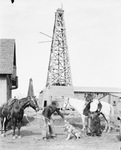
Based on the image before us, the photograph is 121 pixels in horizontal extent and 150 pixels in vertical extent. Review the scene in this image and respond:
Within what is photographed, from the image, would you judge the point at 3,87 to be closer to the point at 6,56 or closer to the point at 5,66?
the point at 5,66

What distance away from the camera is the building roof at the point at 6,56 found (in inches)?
671

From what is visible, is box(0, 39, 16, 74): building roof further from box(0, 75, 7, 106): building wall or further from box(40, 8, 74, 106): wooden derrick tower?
box(40, 8, 74, 106): wooden derrick tower

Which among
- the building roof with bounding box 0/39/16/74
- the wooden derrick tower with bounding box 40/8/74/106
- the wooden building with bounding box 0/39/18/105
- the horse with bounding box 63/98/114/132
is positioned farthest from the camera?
the wooden derrick tower with bounding box 40/8/74/106

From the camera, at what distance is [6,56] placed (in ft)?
60.3

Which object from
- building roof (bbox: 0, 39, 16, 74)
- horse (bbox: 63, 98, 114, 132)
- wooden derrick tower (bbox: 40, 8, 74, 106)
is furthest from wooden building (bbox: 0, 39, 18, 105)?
wooden derrick tower (bbox: 40, 8, 74, 106)

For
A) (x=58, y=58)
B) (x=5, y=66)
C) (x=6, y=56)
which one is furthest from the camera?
(x=58, y=58)

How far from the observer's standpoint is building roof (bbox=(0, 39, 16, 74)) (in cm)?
1703

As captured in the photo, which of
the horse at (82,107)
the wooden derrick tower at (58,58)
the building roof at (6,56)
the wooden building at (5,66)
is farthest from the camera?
the wooden derrick tower at (58,58)

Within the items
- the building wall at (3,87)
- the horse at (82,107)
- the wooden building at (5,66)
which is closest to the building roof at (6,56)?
the wooden building at (5,66)

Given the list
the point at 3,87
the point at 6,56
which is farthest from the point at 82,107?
the point at 6,56

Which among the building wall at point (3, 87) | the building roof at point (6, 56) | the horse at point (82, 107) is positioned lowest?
the horse at point (82, 107)

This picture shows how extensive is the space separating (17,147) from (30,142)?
1.02m

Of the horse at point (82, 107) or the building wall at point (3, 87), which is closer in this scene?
the horse at point (82, 107)

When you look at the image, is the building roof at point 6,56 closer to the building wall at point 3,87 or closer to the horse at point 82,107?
the building wall at point 3,87
